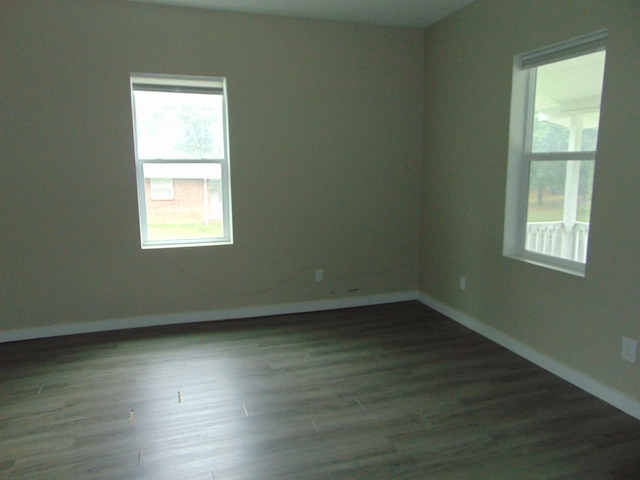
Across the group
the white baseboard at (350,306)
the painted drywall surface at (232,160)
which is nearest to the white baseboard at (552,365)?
the white baseboard at (350,306)

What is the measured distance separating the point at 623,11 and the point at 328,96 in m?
2.30

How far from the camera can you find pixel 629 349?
2479 millimetres

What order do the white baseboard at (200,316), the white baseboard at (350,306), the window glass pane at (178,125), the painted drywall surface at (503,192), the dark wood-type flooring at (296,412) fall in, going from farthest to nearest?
the window glass pane at (178,125), the white baseboard at (200,316), the white baseboard at (350,306), the painted drywall surface at (503,192), the dark wood-type flooring at (296,412)

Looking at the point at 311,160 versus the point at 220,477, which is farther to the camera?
the point at 311,160

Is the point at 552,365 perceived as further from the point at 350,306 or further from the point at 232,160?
the point at 232,160

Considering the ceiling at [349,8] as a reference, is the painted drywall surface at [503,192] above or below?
below

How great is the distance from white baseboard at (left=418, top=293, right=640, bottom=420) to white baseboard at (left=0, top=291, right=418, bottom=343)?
0.73 meters

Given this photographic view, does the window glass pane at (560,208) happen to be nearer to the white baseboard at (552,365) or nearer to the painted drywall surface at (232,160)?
the white baseboard at (552,365)

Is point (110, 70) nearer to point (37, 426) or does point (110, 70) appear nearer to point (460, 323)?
point (37, 426)

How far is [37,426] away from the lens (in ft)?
7.85

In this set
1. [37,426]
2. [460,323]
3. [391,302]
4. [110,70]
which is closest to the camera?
[37,426]

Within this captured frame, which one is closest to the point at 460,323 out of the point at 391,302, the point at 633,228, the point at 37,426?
the point at 391,302

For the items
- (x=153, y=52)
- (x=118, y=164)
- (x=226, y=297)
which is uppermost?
(x=153, y=52)

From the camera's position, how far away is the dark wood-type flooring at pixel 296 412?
208cm
